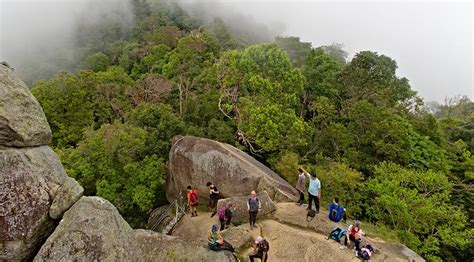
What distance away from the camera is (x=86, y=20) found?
8106cm

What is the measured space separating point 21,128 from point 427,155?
95.1ft

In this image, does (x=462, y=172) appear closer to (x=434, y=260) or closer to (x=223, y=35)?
(x=434, y=260)

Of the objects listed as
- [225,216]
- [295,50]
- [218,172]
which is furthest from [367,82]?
[225,216]

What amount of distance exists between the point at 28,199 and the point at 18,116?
8.90ft

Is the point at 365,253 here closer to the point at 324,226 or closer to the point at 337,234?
the point at 337,234

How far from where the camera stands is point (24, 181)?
10.3m

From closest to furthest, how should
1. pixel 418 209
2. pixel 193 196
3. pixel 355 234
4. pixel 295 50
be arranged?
pixel 355 234 → pixel 193 196 → pixel 418 209 → pixel 295 50

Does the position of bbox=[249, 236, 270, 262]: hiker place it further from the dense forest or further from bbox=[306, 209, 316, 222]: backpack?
the dense forest

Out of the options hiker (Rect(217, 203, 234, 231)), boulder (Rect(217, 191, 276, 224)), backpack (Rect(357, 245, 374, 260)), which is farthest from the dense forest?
backpack (Rect(357, 245, 374, 260))

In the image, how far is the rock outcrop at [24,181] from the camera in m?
10.0

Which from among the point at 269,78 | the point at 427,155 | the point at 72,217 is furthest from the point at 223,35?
the point at 72,217

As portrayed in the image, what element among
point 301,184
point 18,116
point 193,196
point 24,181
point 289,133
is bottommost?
point 193,196

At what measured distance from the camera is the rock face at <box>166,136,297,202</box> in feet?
61.6

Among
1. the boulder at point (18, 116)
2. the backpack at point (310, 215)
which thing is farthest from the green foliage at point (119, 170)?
the backpack at point (310, 215)
